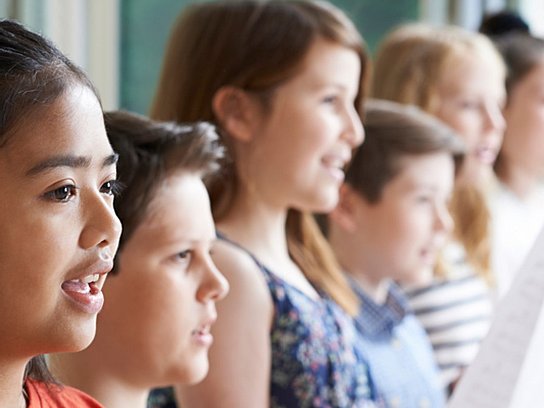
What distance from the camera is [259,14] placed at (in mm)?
1532

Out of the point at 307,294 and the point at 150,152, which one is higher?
the point at 150,152

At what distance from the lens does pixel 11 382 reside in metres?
0.86

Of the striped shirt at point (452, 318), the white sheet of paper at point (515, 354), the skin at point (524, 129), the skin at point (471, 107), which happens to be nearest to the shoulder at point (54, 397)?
the white sheet of paper at point (515, 354)

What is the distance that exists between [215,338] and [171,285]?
29 centimetres

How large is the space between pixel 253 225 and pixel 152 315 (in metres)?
0.42

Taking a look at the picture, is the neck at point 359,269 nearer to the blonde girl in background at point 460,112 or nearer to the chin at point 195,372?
the blonde girl in background at point 460,112

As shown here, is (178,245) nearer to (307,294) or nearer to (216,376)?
(216,376)

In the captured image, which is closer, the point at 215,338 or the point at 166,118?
the point at 215,338

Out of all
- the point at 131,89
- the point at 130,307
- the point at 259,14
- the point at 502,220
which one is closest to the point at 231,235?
the point at 259,14

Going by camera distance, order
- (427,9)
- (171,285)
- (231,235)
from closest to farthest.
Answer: (171,285) < (231,235) < (427,9)

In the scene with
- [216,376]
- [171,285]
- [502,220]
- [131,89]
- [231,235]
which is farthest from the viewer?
[502,220]

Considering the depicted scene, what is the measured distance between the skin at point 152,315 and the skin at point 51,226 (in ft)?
0.91

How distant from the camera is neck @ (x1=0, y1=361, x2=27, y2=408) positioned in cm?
85

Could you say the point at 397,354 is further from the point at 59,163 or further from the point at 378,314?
the point at 59,163
